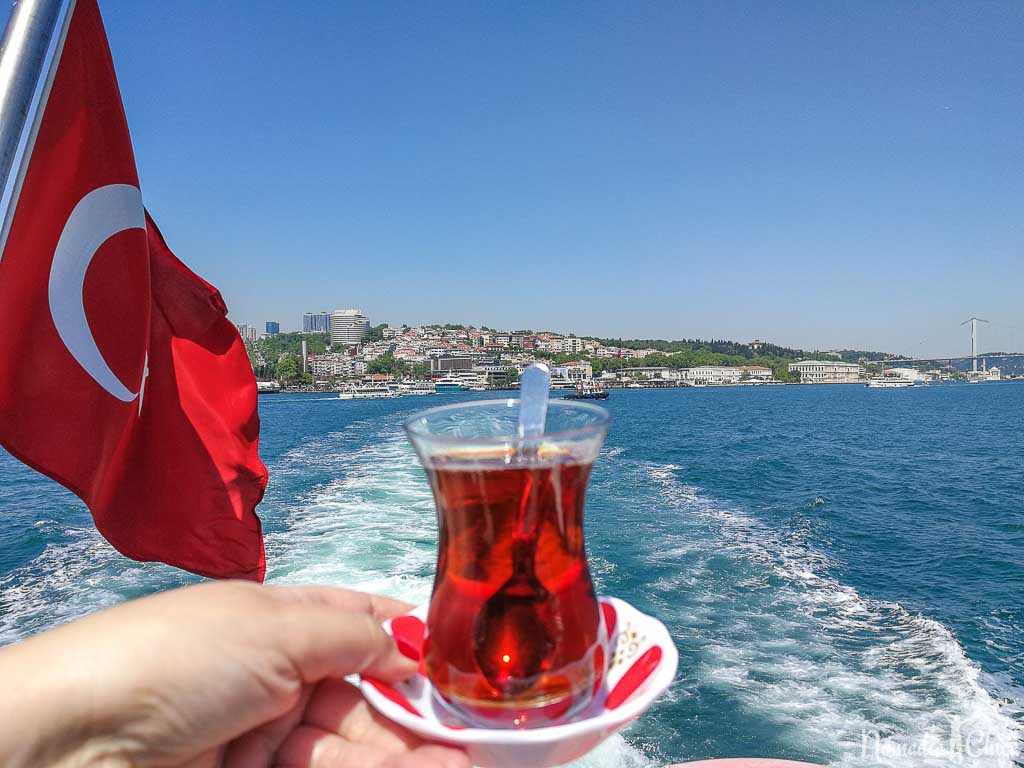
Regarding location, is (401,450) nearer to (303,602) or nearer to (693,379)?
(303,602)

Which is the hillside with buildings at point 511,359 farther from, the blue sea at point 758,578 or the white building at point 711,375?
the blue sea at point 758,578

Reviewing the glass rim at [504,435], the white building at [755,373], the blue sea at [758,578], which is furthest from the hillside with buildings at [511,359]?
the glass rim at [504,435]

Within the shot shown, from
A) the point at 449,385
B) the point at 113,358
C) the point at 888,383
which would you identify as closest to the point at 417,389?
the point at 449,385

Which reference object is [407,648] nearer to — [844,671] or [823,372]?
[844,671]

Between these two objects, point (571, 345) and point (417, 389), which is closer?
point (417, 389)

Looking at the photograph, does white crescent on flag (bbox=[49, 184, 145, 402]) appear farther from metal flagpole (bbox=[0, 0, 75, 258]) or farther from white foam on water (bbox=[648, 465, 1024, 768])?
white foam on water (bbox=[648, 465, 1024, 768])

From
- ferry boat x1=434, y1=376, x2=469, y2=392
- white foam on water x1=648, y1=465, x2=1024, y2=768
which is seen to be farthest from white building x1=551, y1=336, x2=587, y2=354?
white foam on water x1=648, y1=465, x2=1024, y2=768

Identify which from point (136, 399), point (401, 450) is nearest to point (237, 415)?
point (136, 399)
